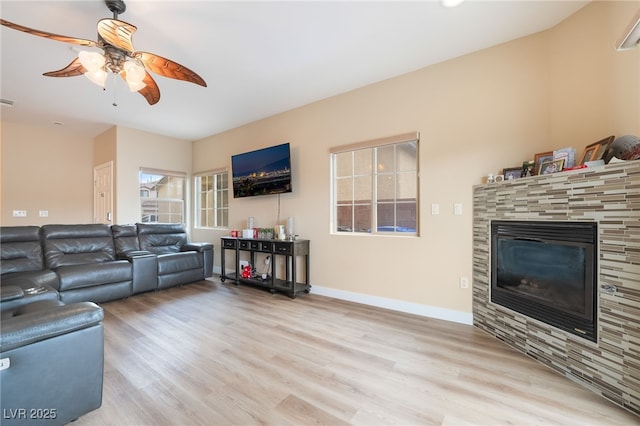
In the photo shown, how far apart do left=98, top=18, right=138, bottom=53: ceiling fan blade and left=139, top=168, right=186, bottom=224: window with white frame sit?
12.1 feet

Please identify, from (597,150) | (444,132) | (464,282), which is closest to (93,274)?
(464,282)

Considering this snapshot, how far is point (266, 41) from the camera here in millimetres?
2490

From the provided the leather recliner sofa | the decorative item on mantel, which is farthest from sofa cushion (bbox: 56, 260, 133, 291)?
the decorative item on mantel

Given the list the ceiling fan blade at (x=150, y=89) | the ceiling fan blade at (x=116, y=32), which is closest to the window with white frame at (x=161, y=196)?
the ceiling fan blade at (x=150, y=89)

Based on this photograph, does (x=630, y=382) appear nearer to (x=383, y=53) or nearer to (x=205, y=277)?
(x=383, y=53)

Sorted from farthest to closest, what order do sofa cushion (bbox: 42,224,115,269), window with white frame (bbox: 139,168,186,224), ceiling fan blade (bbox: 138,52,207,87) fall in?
window with white frame (bbox: 139,168,186,224), sofa cushion (bbox: 42,224,115,269), ceiling fan blade (bbox: 138,52,207,87)

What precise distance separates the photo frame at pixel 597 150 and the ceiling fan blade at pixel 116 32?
3523 millimetres

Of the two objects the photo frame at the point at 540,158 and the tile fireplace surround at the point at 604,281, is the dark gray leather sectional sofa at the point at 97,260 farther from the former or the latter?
the photo frame at the point at 540,158

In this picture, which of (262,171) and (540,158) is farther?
(262,171)

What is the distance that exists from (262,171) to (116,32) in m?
2.51

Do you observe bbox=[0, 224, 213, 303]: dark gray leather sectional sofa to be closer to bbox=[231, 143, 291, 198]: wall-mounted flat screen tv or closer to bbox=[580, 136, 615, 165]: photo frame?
bbox=[231, 143, 291, 198]: wall-mounted flat screen tv

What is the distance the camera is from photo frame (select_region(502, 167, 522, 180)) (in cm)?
240

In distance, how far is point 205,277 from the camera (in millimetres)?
4582

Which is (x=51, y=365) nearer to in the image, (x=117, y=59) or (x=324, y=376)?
(x=324, y=376)
